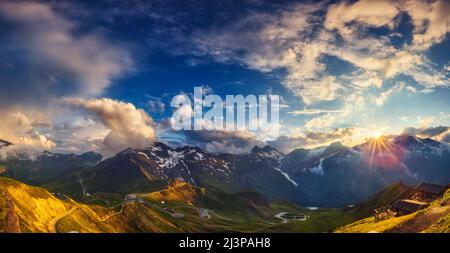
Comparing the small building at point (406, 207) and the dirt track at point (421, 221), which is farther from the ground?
the dirt track at point (421, 221)

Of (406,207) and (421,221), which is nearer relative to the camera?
(421,221)

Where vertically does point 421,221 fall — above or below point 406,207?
above

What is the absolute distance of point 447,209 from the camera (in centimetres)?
8094

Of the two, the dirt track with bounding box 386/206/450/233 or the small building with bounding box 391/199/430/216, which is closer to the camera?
the dirt track with bounding box 386/206/450/233

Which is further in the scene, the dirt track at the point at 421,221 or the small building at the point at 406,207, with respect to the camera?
the small building at the point at 406,207

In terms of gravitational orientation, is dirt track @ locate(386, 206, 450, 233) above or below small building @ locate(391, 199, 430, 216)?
above
